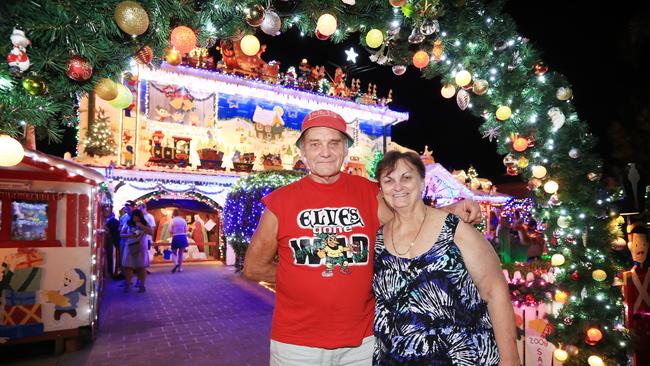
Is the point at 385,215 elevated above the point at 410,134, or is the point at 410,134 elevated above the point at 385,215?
the point at 410,134

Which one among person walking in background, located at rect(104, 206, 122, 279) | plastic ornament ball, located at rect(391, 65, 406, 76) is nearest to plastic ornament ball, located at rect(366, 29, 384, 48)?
plastic ornament ball, located at rect(391, 65, 406, 76)

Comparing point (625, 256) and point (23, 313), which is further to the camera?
point (23, 313)

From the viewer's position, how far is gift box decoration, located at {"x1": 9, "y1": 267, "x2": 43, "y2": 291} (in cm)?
475

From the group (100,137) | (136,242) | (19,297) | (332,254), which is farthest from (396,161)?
(100,137)

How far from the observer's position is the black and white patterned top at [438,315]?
2.03m

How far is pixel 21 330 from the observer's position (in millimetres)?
4773

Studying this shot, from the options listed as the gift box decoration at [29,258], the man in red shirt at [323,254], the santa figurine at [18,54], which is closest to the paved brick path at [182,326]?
the gift box decoration at [29,258]

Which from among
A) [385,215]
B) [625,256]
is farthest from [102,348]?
[625,256]

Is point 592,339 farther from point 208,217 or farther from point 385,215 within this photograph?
point 208,217

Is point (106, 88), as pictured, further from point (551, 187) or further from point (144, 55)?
point (551, 187)

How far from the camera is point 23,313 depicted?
4.80 metres

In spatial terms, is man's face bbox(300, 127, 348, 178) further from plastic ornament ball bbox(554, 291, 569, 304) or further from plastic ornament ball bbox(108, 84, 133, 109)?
plastic ornament ball bbox(554, 291, 569, 304)

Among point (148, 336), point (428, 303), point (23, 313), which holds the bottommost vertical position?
point (148, 336)

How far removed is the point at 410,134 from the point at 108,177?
21.7 metres
